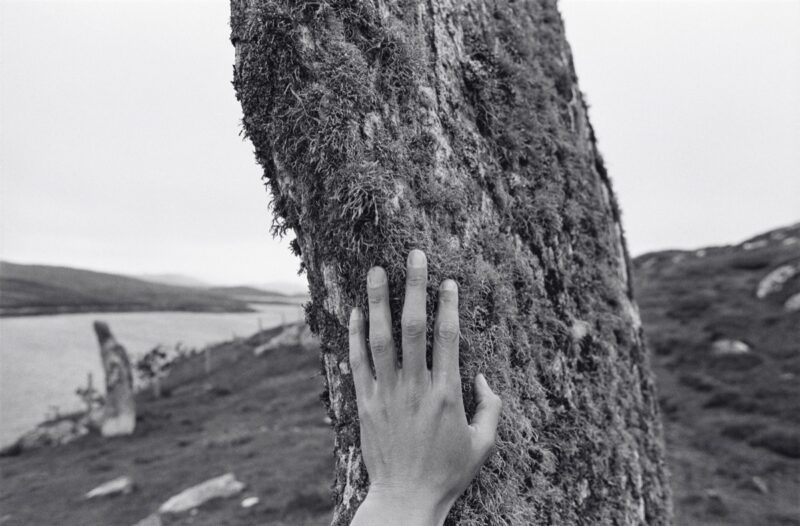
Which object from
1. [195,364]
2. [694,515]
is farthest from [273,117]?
[195,364]

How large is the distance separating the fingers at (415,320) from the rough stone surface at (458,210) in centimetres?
16

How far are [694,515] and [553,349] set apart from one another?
11.7 metres

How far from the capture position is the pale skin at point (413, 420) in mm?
2164

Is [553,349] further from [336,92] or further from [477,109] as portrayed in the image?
[336,92]

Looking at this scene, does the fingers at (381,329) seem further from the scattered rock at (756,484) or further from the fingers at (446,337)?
the scattered rock at (756,484)

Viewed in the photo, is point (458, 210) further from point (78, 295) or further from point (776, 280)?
point (78, 295)

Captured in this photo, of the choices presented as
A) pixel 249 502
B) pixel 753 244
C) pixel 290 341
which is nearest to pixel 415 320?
pixel 249 502

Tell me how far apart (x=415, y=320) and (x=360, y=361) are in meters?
0.41

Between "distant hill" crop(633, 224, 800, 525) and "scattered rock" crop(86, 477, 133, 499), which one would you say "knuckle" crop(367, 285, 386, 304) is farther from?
"scattered rock" crop(86, 477, 133, 499)

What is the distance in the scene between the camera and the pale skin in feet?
7.10

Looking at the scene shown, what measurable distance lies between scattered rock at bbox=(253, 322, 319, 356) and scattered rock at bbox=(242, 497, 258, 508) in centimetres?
2803

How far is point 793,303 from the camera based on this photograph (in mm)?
29656


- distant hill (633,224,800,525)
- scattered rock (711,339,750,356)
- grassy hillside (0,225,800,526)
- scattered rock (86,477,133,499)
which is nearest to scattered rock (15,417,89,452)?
grassy hillside (0,225,800,526)

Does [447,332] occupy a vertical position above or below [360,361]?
above
